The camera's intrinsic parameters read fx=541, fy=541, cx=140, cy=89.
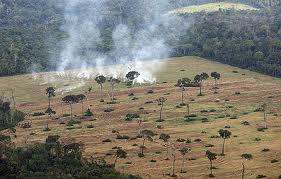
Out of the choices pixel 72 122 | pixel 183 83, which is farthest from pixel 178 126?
pixel 183 83

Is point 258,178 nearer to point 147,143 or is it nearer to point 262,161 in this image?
point 262,161

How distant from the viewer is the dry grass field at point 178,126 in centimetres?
10919

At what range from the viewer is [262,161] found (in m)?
110

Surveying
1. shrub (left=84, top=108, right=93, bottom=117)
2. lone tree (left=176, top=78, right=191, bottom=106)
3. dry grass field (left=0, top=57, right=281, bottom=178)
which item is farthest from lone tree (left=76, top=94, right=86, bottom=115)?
lone tree (left=176, top=78, right=191, bottom=106)

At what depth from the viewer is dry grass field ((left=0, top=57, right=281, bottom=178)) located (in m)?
109

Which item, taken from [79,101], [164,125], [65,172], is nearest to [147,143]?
[164,125]

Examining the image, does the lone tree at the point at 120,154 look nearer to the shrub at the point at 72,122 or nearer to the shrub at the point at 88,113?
the shrub at the point at 72,122

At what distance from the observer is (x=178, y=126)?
5650 inches

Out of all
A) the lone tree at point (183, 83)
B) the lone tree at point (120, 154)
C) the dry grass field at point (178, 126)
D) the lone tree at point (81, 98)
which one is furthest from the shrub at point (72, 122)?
the lone tree at point (120, 154)

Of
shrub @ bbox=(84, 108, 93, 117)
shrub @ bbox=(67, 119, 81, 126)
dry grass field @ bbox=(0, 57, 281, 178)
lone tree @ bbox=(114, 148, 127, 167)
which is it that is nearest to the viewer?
dry grass field @ bbox=(0, 57, 281, 178)

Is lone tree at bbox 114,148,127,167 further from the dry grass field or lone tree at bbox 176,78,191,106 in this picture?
lone tree at bbox 176,78,191,106

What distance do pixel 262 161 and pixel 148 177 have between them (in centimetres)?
2460

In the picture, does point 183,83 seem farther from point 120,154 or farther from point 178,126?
point 120,154

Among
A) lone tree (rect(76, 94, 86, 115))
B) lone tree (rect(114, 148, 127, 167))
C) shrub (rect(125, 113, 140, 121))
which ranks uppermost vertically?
lone tree (rect(76, 94, 86, 115))
